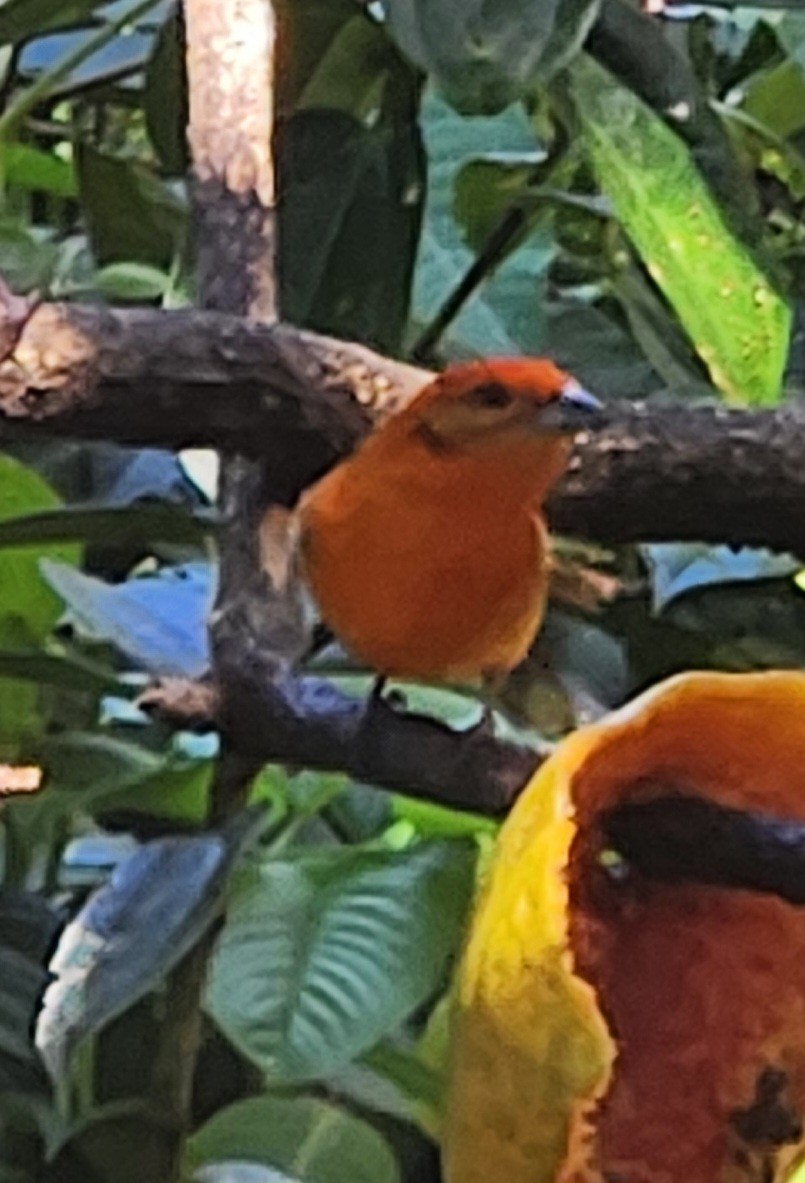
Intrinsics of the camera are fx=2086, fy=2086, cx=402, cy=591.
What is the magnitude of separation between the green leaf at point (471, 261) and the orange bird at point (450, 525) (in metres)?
0.15

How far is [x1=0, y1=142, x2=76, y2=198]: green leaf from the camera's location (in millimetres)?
1069

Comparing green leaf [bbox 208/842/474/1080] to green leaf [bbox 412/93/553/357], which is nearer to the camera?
green leaf [bbox 208/842/474/1080]

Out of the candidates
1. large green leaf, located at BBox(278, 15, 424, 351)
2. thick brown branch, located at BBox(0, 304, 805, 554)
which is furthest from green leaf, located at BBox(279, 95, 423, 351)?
thick brown branch, located at BBox(0, 304, 805, 554)

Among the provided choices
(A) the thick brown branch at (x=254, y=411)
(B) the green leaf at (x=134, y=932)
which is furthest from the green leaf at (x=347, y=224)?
(A) the thick brown branch at (x=254, y=411)

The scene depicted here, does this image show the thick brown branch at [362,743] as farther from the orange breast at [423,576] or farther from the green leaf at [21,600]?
the green leaf at [21,600]

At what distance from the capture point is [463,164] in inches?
37.4

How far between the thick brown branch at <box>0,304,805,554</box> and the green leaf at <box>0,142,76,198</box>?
1.86ft

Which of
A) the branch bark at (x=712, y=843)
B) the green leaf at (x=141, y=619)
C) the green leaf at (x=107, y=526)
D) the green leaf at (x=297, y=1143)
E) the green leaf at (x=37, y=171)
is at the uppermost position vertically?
the branch bark at (x=712, y=843)

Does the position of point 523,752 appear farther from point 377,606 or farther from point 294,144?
point 294,144

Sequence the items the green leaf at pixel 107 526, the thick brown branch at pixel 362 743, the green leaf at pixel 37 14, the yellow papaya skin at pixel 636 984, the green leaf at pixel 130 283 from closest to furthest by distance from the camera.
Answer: the yellow papaya skin at pixel 636 984 → the thick brown branch at pixel 362 743 → the green leaf at pixel 107 526 → the green leaf at pixel 37 14 → the green leaf at pixel 130 283

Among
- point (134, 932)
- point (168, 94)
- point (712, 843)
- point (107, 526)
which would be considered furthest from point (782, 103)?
point (712, 843)

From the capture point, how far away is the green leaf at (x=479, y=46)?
610 millimetres

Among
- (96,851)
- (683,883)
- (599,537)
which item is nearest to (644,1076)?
(683,883)

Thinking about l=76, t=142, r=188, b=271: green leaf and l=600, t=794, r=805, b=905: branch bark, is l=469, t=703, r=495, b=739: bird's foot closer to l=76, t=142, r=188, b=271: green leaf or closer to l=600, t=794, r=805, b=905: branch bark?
l=600, t=794, r=805, b=905: branch bark
